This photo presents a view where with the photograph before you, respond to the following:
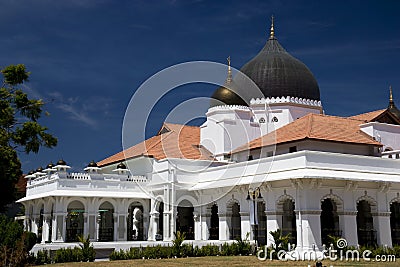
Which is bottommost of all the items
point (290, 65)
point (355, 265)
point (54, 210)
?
point (355, 265)

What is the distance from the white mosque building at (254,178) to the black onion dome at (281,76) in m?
0.08

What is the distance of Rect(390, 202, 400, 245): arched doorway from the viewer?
Answer: 3062 cm

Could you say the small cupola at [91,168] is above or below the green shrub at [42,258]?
above

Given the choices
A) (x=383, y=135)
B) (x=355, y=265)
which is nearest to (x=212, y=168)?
(x=383, y=135)

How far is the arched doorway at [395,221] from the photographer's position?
3062cm

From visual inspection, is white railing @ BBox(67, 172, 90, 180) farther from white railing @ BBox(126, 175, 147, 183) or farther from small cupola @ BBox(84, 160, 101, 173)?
white railing @ BBox(126, 175, 147, 183)

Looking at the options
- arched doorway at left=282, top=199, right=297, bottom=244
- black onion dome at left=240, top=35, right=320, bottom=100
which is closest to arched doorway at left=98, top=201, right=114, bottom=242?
arched doorway at left=282, top=199, right=297, bottom=244

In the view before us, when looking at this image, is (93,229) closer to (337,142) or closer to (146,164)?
(146,164)

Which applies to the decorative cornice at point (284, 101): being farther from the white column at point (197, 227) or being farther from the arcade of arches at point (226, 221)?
the white column at point (197, 227)

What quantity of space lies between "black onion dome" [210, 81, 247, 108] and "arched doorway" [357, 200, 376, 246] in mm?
12120

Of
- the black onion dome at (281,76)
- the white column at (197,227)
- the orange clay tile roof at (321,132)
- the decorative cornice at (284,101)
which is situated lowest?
the white column at (197,227)

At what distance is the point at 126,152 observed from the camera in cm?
4341

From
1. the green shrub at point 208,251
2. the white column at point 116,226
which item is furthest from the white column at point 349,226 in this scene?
the white column at point 116,226

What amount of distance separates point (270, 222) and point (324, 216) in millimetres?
4338
